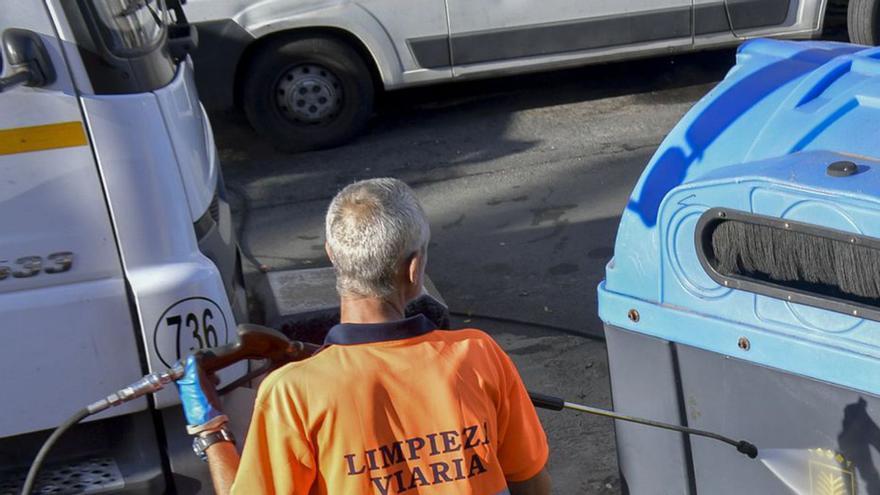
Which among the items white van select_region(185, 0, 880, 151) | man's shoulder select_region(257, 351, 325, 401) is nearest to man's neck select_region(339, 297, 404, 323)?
man's shoulder select_region(257, 351, 325, 401)

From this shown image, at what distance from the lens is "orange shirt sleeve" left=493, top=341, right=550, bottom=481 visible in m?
2.40

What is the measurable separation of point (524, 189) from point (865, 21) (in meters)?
2.90

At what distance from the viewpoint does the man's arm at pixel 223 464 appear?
2.35m

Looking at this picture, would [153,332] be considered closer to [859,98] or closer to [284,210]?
[859,98]

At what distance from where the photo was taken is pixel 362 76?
813 cm

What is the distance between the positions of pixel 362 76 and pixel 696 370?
5.44 m

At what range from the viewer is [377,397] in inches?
87.7

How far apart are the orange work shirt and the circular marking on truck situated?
1.21 m

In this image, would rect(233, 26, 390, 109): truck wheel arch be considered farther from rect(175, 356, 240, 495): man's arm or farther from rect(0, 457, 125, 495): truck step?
rect(175, 356, 240, 495): man's arm

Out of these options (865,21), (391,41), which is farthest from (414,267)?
(865,21)

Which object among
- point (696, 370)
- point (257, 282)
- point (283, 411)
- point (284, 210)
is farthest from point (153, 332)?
point (284, 210)

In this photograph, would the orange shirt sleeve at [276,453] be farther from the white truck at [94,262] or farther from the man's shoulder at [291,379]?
the white truck at [94,262]

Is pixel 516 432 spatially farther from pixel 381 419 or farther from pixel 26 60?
pixel 26 60

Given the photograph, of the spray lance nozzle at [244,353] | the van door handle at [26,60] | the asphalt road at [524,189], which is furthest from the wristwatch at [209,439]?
the asphalt road at [524,189]
